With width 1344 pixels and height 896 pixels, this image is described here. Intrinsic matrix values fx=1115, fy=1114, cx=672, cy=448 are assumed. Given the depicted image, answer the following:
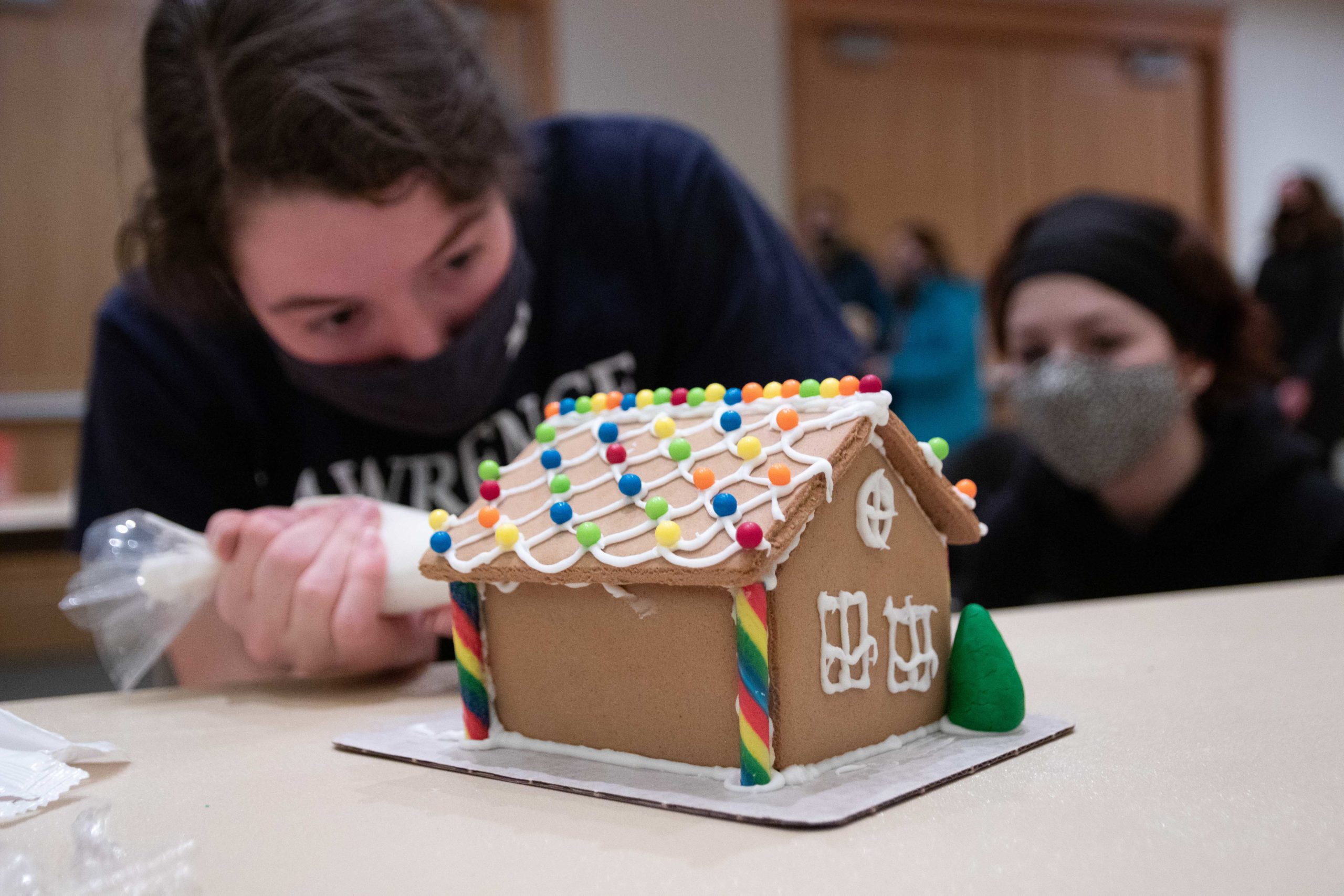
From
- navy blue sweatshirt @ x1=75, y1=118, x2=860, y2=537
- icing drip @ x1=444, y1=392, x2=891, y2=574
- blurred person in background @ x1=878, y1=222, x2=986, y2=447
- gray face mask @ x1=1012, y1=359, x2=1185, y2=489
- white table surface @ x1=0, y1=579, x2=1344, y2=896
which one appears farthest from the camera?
blurred person in background @ x1=878, y1=222, x2=986, y2=447

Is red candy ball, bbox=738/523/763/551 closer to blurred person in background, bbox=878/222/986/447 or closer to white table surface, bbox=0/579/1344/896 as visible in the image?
white table surface, bbox=0/579/1344/896

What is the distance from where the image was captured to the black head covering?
1524mm

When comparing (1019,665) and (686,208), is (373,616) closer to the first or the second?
(1019,665)

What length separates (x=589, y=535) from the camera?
1.92ft

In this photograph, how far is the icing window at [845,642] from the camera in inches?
23.4

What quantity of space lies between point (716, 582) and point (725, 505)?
0.04 meters

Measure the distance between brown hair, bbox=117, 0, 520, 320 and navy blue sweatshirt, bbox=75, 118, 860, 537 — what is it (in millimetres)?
109

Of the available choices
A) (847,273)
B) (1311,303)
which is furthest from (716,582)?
(847,273)

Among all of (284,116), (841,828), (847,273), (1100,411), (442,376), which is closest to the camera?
(841,828)

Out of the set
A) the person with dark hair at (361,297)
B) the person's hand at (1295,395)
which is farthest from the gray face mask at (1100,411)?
the person's hand at (1295,395)

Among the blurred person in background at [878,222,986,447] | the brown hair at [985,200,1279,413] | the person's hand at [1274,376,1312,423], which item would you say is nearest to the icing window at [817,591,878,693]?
the brown hair at [985,200,1279,413]

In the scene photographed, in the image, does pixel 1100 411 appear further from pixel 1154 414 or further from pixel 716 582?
pixel 716 582

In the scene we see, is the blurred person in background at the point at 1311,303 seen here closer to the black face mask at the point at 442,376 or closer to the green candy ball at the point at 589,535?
the black face mask at the point at 442,376

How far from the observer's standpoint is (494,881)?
47 centimetres
